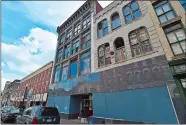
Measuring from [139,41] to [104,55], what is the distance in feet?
13.8

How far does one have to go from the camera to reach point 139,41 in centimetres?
1134

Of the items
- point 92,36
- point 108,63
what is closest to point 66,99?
point 108,63

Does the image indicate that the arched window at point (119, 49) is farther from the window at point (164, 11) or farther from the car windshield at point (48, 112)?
the car windshield at point (48, 112)

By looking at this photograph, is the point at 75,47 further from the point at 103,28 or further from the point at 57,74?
the point at 103,28

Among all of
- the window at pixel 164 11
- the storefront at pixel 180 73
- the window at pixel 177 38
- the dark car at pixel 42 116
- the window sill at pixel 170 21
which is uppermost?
the window at pixel 164 11

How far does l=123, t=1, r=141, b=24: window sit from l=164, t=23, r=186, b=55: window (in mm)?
3638

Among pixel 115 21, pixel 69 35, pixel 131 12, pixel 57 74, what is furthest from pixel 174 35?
pixel 57 74

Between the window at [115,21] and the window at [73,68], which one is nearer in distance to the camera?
the window at [115,21]

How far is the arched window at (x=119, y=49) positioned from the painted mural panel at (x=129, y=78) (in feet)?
3.76

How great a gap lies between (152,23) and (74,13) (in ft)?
50.7

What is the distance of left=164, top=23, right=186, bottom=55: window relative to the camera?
8658 mm

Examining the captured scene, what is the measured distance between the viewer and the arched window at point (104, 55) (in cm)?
1372

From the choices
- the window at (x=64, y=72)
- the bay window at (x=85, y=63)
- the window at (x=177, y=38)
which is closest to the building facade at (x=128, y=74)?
the window at (x=177, y=38)

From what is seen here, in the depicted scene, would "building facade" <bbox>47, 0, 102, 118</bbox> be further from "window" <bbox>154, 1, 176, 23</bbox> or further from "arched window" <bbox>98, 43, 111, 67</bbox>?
"window" <bbox>154, 1, 176, 23</bbox>
